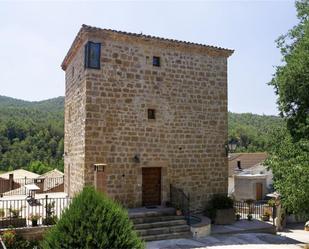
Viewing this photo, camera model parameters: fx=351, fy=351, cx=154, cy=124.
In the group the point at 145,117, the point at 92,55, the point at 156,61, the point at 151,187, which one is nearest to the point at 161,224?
the point at 151,187

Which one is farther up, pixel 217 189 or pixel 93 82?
pixel 93 82

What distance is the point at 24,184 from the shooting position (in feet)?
79.2

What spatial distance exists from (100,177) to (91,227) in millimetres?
5042

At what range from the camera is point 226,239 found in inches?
504

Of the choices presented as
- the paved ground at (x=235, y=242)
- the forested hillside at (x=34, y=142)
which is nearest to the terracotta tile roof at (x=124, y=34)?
the paved ground at (x=235, y=242)

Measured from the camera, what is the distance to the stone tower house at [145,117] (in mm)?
13500

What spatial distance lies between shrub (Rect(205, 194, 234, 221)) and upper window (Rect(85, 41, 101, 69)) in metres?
7.59

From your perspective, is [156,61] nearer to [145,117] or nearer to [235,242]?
[145,117]

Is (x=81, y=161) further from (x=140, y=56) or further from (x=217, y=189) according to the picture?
(x=217, y=189)

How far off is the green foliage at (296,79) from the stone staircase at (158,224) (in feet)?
22.7

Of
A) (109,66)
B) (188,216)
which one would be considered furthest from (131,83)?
(188,216)

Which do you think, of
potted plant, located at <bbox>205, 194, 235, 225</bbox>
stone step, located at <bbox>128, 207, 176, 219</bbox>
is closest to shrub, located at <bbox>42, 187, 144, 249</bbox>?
stone step, located at <bbox>128, 207, 176, 219</bbox>

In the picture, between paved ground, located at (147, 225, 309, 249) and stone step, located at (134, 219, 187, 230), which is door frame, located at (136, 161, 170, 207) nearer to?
stone step, located at (134, 219, 187, 230)

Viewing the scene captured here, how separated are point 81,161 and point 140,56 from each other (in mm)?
4889
